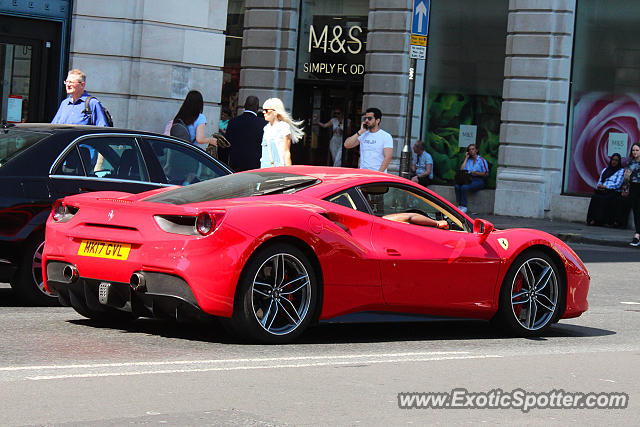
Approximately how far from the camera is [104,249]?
792 cm

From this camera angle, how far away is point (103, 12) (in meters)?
17.8

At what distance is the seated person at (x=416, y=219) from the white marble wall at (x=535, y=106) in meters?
16.2

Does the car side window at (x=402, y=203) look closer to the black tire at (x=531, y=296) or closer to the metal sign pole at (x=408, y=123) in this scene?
the black tire at (x=531, y=296)

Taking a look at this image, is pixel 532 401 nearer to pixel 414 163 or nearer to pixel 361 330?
pixel 361 330

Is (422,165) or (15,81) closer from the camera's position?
(15,81)

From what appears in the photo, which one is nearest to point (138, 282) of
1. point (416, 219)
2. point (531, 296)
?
point (416, 219)

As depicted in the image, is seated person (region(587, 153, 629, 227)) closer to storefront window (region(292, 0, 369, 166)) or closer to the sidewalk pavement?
the sidewalk pavement

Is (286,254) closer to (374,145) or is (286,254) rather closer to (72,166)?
(72,166)

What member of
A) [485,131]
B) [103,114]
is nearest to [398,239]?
[103,114]

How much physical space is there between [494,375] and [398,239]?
1.46 m

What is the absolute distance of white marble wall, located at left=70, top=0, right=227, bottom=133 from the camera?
58.5ft

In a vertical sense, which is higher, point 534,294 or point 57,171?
point 57,171

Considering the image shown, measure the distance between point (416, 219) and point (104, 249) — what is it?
7.44ft

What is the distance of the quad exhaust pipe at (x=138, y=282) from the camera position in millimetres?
7699
